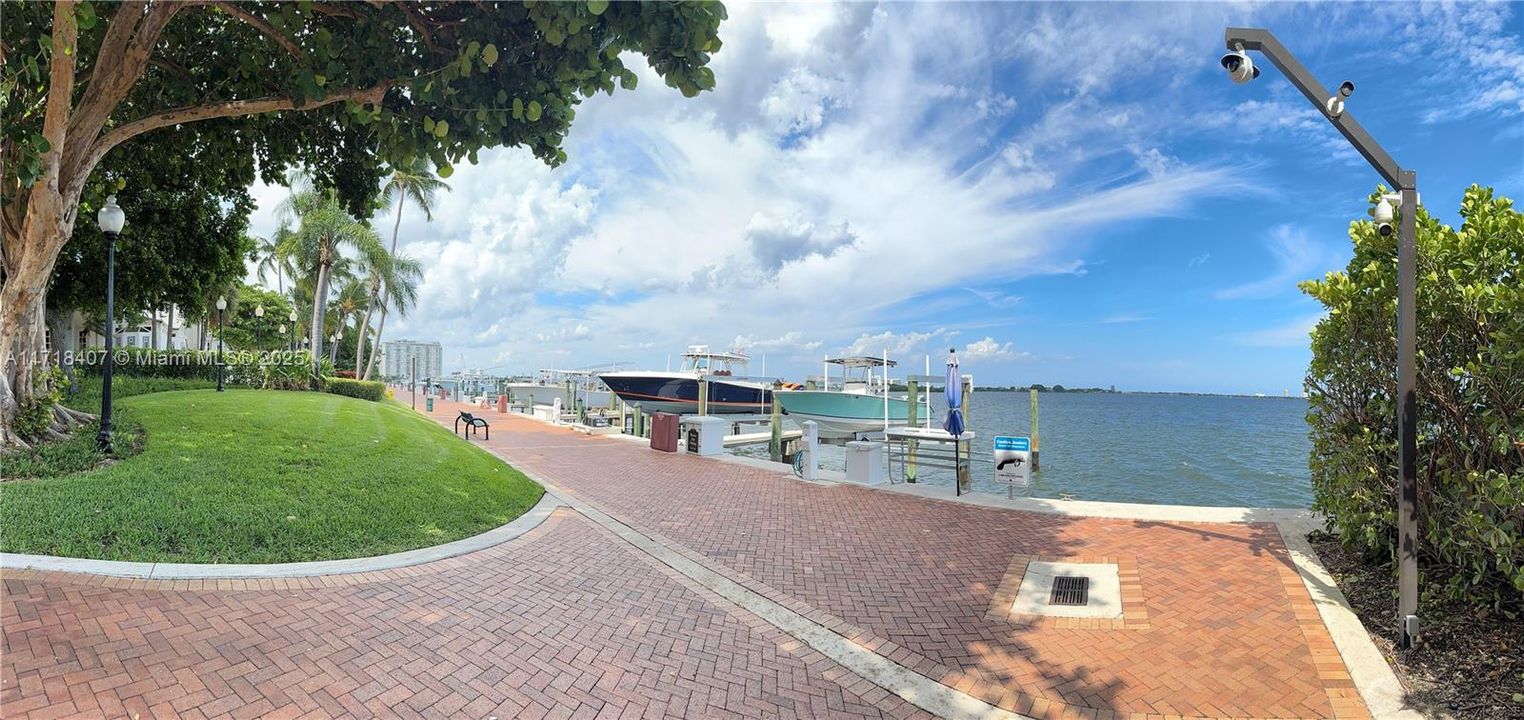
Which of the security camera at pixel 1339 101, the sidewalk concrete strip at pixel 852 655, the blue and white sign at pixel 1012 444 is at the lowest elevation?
the sidewalk concrete strip at pixel 852 655

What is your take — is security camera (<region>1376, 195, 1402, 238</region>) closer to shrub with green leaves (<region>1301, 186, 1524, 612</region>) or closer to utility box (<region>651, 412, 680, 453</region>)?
shrub with green leaves (<region>1301, 186, 1524, 612</region>)

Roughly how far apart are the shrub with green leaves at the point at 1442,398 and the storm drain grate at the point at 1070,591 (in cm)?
233

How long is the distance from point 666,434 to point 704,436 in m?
1.36

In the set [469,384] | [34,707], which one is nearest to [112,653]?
[34,707]

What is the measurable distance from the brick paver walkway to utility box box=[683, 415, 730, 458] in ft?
28.7

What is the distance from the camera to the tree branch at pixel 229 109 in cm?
660

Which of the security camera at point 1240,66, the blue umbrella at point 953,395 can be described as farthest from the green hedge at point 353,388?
the security camera at point 1240,66

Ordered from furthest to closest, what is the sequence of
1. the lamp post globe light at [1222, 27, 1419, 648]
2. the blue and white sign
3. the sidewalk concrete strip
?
1. the blue and white sign
2. the lamp post globe light at [1222, 27, 1419, 648]
3. the sidewalk concrete strip

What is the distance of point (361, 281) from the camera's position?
47781 millimetres

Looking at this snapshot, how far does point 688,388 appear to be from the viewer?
117ft

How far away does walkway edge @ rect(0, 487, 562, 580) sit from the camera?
4801 mm

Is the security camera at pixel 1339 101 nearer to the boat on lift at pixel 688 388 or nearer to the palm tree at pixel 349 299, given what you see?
the boat on lift at pixel 688 388

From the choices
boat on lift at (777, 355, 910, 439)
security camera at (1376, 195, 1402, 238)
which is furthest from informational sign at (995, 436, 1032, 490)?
boat on lift at (777, 355, 910, 439)

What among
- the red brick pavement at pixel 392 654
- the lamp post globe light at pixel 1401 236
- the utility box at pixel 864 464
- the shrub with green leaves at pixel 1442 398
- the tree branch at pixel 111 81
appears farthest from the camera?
the utility box at pixel 864 464
